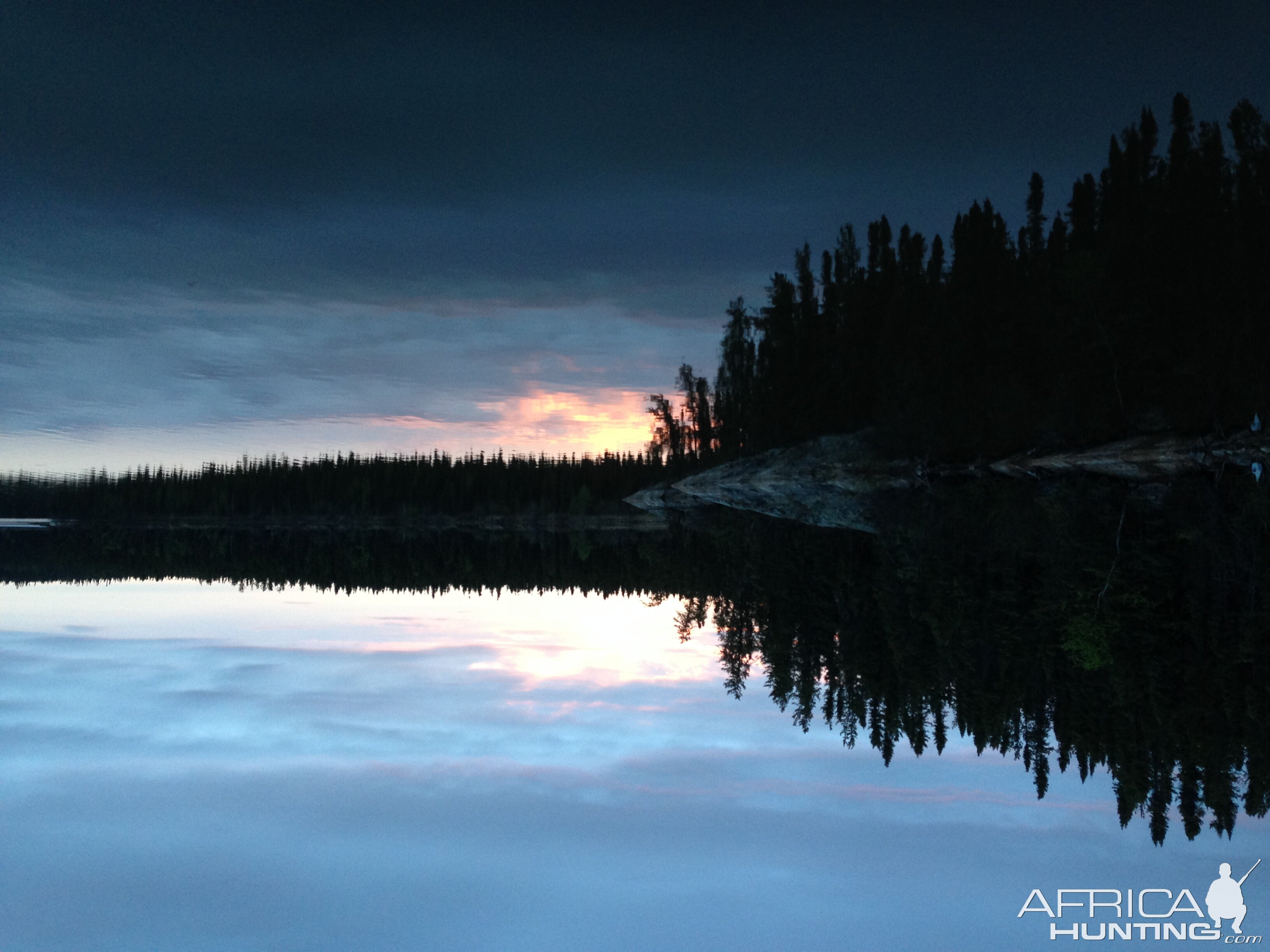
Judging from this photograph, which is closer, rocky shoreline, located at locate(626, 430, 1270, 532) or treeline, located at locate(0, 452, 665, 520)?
rocky shoreline, located at locate(626, 430, 1270, 532)

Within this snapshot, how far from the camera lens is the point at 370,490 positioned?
544 ft

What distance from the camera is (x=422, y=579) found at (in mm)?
36656

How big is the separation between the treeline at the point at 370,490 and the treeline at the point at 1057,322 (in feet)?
150

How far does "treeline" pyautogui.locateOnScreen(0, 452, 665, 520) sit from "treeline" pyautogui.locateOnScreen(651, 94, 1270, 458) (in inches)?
1804

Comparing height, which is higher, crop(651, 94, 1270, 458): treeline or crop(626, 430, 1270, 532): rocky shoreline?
crop(651, 94, 1270, 458): treeline

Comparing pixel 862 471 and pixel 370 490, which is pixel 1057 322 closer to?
pixel 862 471

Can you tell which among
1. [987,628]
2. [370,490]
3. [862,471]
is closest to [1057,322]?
[862,471]

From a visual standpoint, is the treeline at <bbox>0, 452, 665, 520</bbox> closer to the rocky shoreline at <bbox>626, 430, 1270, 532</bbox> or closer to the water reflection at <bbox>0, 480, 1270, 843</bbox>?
the rocky shoreline at <bbox>626, 430, 1270, 532</bbox>

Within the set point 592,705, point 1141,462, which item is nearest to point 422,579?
point 592,705

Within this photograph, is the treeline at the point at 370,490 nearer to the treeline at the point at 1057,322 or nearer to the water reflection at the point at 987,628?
the treeline at the point at 1057,322

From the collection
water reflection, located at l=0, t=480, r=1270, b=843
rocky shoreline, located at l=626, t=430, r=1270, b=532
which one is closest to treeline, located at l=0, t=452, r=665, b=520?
rocky shoreline, located at l=626, t=430, r=1270, b=532

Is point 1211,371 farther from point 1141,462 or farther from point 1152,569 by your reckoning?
point 1152,569

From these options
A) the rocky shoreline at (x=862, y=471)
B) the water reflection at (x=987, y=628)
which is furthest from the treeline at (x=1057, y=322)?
the water reflection at (x=987, y=628)

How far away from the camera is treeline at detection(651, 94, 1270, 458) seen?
4494cm
